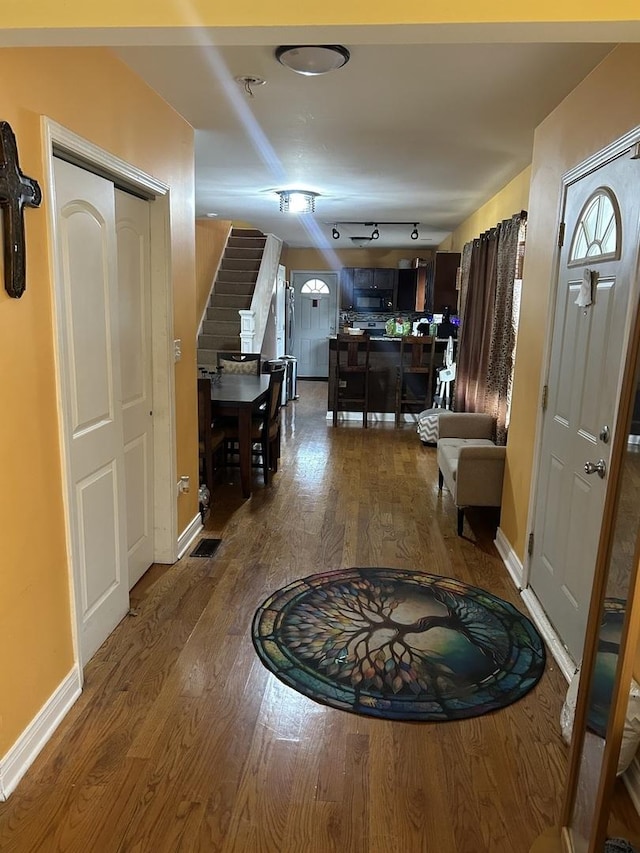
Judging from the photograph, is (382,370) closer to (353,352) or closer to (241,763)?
(353,352)

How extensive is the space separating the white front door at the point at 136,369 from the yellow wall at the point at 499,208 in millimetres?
2780

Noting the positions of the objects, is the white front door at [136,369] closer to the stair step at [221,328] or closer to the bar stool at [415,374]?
the bar stool at [415,374]

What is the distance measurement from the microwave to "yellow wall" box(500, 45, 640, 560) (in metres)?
7.69

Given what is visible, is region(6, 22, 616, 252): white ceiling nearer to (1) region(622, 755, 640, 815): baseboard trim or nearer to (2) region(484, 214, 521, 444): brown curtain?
(2) region(484, 214, 521, 444): brown curtain

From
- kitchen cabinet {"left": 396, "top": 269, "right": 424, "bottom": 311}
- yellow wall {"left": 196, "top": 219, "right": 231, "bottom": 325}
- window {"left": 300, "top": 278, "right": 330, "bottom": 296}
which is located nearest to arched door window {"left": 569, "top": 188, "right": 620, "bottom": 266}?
yellow wall {"left": 196, "top": 219, "right": 231, "bottom": 325}

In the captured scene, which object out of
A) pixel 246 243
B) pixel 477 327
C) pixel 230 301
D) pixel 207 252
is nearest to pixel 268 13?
pixel 477 327

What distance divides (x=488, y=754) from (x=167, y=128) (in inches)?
125

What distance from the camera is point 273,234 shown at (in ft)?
29.6

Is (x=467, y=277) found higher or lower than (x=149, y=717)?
higher

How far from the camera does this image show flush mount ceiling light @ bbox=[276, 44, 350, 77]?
235 cm

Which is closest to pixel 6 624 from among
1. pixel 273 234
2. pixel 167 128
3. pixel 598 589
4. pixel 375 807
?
pixel 375 807

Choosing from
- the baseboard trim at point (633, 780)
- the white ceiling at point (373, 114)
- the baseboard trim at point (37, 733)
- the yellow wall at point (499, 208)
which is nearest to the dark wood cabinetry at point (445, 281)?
the yellow wall at point (499, 208)

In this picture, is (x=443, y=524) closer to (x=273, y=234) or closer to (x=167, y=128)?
(x=167, y=128)

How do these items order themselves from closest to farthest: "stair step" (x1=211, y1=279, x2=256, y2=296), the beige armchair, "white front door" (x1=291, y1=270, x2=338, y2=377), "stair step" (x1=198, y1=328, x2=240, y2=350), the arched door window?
the arched door window
the beige armchair
"stair step" (x1=198, y1=328, x2=240, y2=350)
"stair step" (x1=211, y1=279, x2=256, y2=296)
"white front door" (x1=291, y1=270, x2=338, y2=377)
